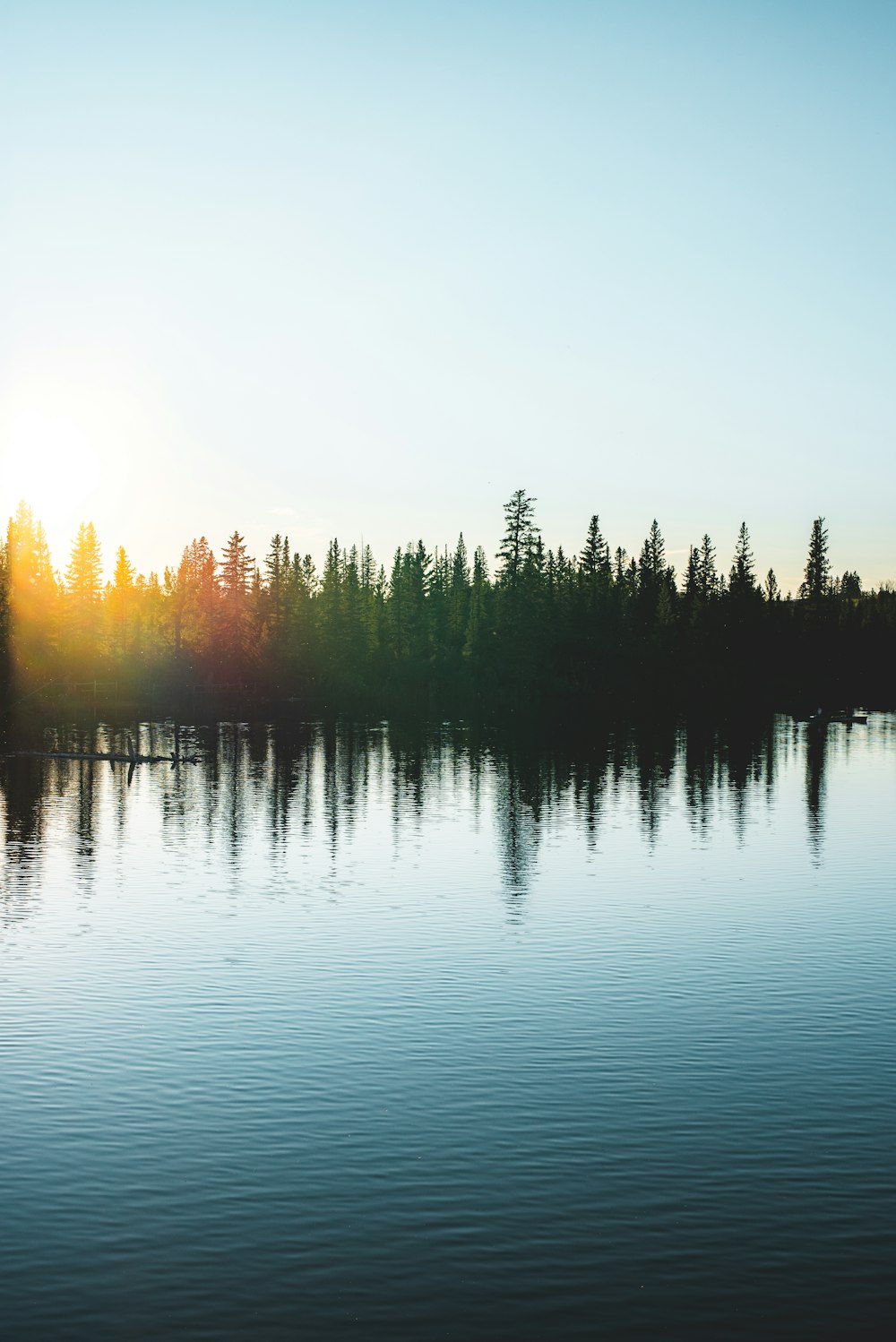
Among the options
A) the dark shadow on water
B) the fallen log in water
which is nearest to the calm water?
the dark shadow on water

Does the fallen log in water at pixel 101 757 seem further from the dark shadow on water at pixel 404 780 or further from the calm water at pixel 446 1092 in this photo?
the calm water at pixel 446 1092

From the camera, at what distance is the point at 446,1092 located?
24.0 metres

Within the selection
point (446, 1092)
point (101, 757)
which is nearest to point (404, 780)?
point (101, 757)

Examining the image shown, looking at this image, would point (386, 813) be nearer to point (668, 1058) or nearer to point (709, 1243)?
point (668, 1058)

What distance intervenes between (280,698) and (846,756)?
297 feet

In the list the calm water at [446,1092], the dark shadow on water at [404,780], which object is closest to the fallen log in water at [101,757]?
the dark shadow on water at [404,780]

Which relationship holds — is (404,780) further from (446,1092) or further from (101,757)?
(446,1092)

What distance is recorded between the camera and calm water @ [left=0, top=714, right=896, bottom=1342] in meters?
16.6

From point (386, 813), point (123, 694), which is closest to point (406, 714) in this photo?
point (123, 694)

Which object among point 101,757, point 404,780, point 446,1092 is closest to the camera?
point 446,1092

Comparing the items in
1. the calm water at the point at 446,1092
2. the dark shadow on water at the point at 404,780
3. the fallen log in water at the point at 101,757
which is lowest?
the calm water at the point at 446,1092

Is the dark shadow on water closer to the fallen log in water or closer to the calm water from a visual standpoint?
the fallen log in water

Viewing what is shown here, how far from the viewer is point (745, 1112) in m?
23.0

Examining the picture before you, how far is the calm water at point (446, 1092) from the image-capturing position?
16578 mm
